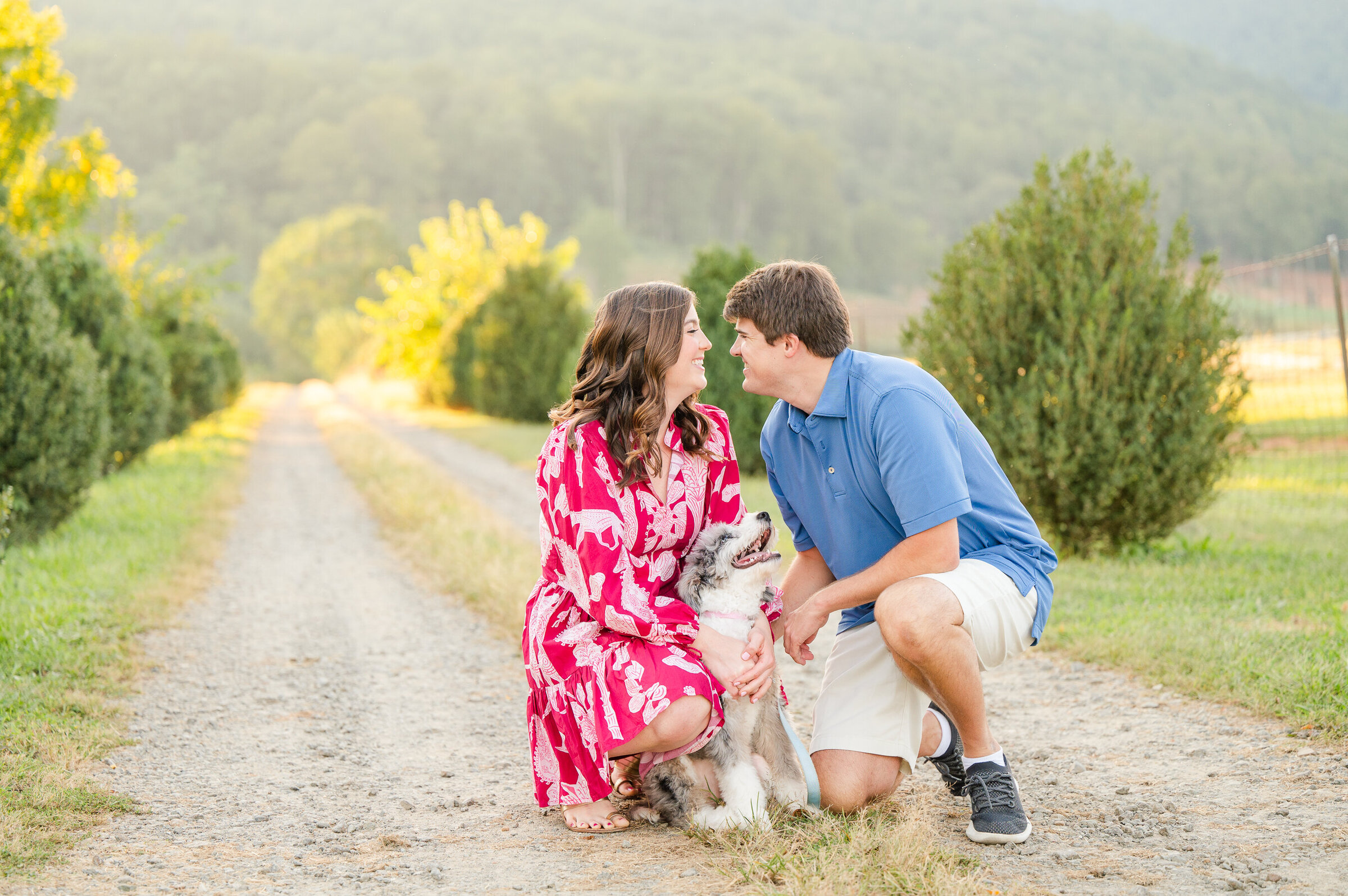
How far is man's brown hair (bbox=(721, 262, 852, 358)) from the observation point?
150 inches

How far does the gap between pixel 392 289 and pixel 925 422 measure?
43.1 m

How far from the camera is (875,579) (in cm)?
371

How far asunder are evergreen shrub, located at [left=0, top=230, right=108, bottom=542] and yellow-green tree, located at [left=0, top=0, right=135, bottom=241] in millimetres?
9861

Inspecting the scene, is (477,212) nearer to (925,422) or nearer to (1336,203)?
(925,422)

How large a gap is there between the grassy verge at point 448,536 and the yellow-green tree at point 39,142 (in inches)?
301

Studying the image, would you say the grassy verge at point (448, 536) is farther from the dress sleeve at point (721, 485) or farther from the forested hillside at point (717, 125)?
the forested hillside at point (717, 125)

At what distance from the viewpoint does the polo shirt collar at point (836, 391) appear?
3.80 m

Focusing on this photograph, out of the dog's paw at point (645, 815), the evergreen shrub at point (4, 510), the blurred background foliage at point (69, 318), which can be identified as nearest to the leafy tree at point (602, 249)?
the blurred background foliage at point (69, 318)

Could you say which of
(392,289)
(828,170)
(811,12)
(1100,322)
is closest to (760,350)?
(1100,322)

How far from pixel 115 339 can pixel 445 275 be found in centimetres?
2795

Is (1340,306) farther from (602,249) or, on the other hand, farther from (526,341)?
(602,249)

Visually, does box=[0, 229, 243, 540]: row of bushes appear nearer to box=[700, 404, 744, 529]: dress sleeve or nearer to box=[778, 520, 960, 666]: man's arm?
box=[700, 404, 744, 529]: dress sleeve

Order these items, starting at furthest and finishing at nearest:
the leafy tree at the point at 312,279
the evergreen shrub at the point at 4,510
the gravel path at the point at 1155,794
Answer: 1. the leafy tree at the point at 312,279
2. the evergreen shrub at the point at 4,510
3. the gravel path at the point at 1155,794

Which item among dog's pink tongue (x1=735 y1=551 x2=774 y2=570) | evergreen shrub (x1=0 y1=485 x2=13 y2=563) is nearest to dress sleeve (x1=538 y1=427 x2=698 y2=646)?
dog's pink tongue (x1=735 y1=551 x2=774 y2=570)
